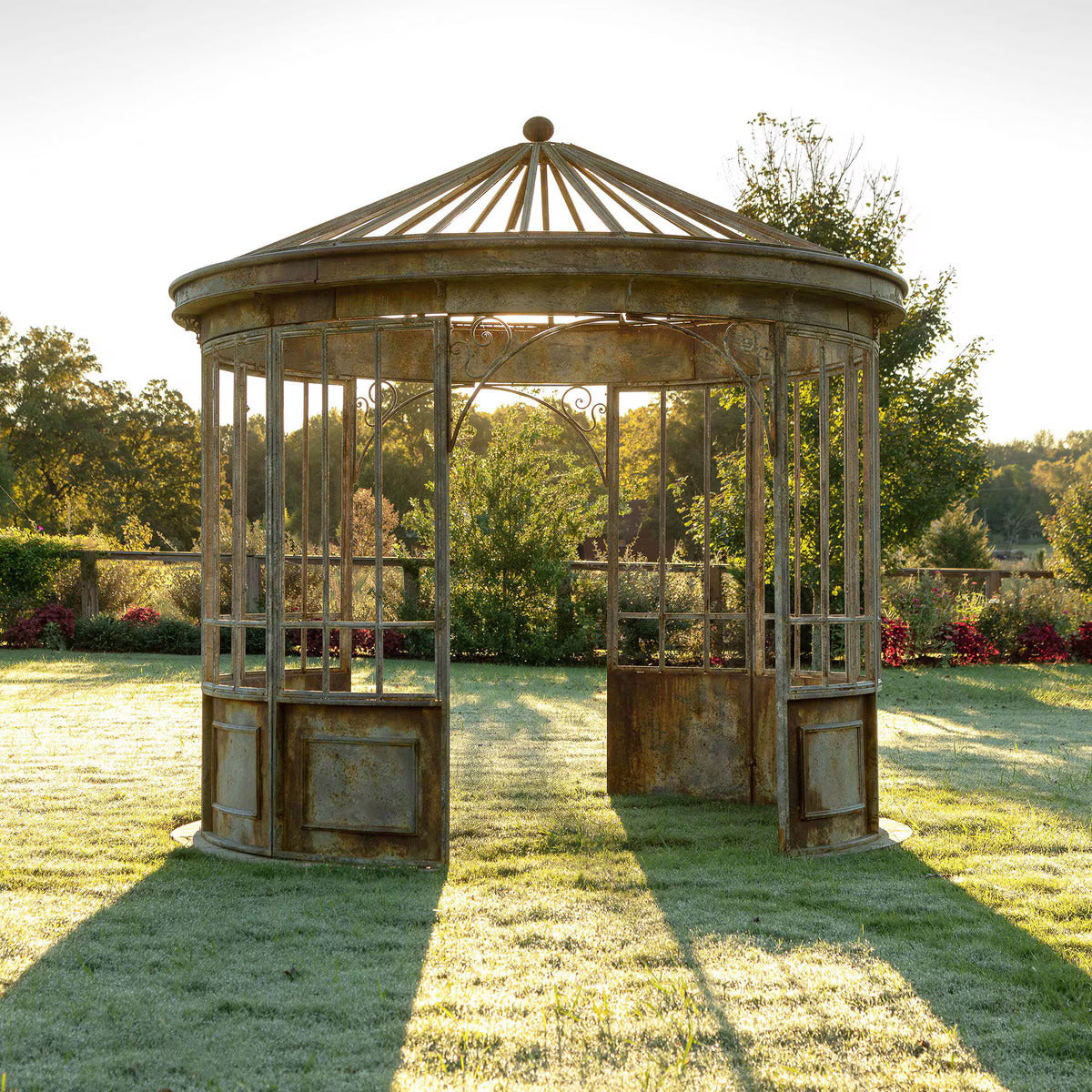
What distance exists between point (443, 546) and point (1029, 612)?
15691mm

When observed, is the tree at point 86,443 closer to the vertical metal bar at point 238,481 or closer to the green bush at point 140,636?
the green bush at point 140,636

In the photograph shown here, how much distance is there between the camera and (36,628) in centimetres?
2009

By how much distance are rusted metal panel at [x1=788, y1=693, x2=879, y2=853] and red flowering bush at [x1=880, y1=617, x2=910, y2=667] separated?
37.1 feet

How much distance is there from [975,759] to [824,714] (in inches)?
158

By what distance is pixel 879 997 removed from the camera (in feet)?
14.0

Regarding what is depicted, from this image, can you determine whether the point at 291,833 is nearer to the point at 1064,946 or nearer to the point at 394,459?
the point at 1064,946

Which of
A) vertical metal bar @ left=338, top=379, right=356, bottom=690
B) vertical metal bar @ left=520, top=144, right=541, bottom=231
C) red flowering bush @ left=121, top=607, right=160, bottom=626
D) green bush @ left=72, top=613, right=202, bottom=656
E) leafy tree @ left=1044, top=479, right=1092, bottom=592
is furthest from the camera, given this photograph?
leafy tree @ left=1044, top=479, right=1092, bottom=592

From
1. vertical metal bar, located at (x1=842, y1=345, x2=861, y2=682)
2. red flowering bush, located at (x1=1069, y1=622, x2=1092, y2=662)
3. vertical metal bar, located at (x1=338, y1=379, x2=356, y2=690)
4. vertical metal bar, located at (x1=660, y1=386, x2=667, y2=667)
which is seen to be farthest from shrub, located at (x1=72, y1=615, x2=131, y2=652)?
vertical metal bar, located at (x1=842, y1=345, x2=861, y2=682)

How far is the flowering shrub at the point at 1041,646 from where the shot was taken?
19.0 metres

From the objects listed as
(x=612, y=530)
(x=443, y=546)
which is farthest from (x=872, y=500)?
(x=443, y=546)

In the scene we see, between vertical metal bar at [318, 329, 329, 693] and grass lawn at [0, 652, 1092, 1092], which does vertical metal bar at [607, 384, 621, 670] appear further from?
vertical metal bar at [318, 329, 329, 693]

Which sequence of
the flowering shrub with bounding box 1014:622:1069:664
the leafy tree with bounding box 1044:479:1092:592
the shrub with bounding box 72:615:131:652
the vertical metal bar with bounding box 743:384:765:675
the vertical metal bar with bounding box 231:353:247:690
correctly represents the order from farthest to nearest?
1. the leafy tree with bounding box 1044:479:1092:592
2. the shrub with bounding box 72:615:131:652
3. the flowering shrub with bounding box 1014:622:1069:664
4. the vertical metal bar with bounding box 743:384:765:675
5. the vertical metal bar with bounding box 231:353:247:690

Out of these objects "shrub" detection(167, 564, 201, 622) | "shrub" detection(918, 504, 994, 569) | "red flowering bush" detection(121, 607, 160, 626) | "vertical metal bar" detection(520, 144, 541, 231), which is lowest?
"red flowering bush" detection(121, 607, 160, 626)

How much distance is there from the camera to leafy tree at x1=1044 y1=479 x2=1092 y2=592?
784 inches
